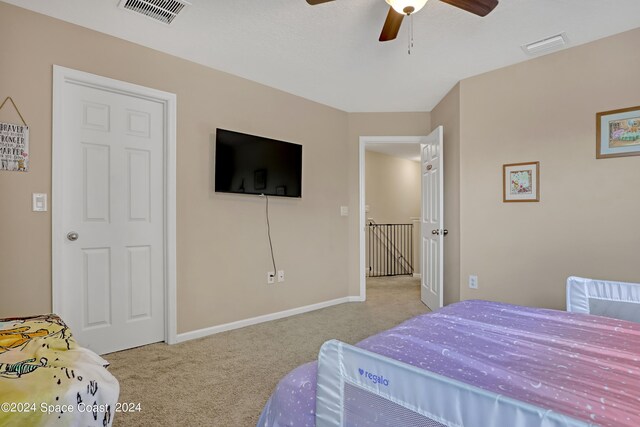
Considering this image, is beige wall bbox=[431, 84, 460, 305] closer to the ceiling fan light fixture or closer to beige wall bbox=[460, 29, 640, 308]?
beige wall bbox=[460, 29, 640, 308]

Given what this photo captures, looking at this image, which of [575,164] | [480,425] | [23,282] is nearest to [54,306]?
[23,282]

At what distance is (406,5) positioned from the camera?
178cm

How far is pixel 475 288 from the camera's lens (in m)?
3.33

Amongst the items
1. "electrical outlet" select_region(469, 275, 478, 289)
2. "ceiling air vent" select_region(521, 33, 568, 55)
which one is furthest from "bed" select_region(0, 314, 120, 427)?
"ceiling air vent" select_region(521, 33, 568, 55)

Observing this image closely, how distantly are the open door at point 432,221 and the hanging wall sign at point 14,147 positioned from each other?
11.5 ft

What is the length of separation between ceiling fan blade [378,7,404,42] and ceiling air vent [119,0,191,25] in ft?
4.21

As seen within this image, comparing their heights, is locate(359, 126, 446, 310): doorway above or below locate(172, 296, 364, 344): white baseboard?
above

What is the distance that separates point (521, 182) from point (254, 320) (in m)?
2.84

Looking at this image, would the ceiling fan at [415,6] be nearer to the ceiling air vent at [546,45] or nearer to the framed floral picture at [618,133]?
the ceiling air vent at [546,45]

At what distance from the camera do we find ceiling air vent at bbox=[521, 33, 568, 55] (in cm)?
262

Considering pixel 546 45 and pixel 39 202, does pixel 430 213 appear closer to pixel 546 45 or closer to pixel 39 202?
pixel 546 45

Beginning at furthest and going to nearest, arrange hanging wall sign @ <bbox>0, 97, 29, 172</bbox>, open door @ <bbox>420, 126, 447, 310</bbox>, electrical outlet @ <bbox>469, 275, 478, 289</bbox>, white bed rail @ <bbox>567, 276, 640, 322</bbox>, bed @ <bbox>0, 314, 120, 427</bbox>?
open door @ <bbox>420, 126, 447, 310</bbox>
electrical outlet @ <bbox>469, 275, 478, 289</bbox>
hanging wall sign @ <bbox>0, 97, 29, 172</bbox>
white bed rail @ <bbox>567, 276, 640, 322</bbox>
bed @ <bbox>0, 314, 120, 427</bbox>

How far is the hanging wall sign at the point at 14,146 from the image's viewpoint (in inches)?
84.9

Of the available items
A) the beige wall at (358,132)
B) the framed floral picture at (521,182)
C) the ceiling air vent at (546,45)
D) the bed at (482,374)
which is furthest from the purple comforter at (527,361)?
the beige wall at (358,132)
